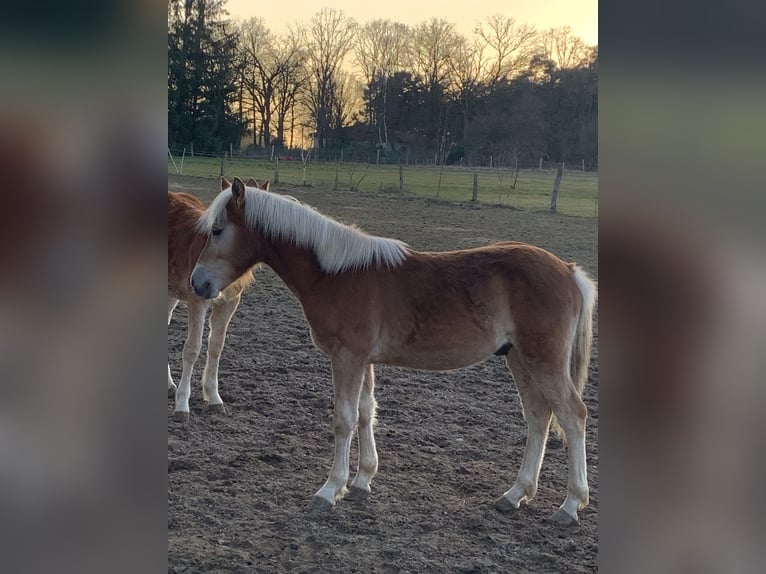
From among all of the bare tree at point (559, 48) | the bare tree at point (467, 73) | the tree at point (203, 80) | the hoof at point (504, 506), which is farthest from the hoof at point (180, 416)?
the bare tree at point (467, 73)

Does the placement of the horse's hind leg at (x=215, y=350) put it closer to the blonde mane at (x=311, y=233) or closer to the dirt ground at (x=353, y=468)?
the dirt ground at (x=353, y=468)

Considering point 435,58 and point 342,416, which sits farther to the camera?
point 435,58

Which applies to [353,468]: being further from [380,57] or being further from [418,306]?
[380,57]

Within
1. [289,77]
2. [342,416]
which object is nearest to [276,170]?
[289,77]

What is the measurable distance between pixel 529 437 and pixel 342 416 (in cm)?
97

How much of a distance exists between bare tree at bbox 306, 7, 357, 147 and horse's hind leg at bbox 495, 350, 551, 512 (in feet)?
52.6

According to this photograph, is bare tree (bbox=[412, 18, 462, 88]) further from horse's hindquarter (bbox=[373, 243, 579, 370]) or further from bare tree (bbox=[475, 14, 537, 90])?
horse's hindquarter (bbox=[373, 243, 579, 370])

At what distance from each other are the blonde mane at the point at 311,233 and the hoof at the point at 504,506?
1291mm

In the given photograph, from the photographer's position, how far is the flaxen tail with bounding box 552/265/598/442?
317 centimetres

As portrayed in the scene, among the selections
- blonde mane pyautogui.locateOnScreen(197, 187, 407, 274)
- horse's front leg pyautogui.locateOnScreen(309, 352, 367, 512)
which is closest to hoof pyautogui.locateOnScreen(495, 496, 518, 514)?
horse's front leg pyautogui.locateOnScreen(309, 352, 367, 512)

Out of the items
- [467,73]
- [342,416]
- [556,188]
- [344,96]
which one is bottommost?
[342,416]

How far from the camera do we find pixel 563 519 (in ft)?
9.99

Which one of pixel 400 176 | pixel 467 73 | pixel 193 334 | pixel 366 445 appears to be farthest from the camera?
pixel 400 176
